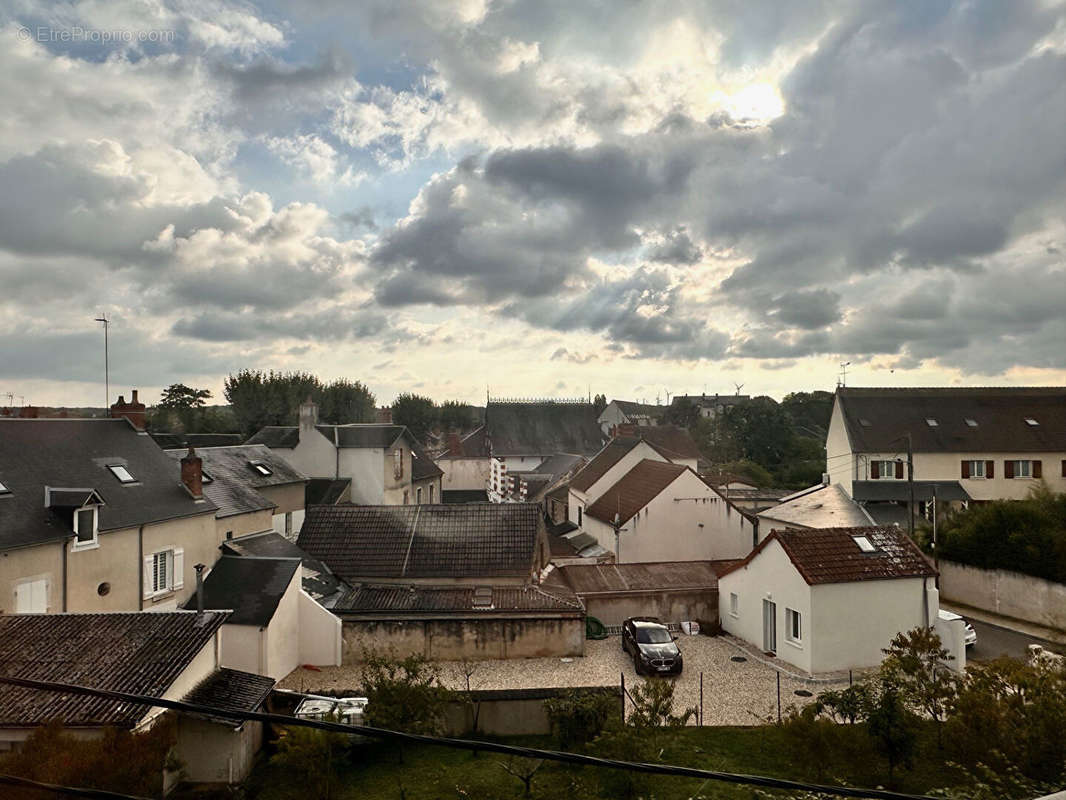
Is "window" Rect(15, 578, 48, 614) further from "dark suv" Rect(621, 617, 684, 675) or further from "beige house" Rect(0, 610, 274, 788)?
"dark suv" Rect(621, 617, 684, 675)

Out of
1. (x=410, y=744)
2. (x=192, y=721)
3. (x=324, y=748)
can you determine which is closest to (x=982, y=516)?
(x=410, y=744)

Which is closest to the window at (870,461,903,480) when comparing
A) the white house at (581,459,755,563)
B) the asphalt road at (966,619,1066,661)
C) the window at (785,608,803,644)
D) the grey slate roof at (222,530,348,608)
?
the white house at (581,459,755,563)

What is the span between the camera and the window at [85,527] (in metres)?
18.0

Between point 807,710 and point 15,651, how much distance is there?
16164 mm

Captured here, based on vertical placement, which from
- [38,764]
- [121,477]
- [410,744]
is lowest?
[410,744]

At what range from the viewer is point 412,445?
46469 mm

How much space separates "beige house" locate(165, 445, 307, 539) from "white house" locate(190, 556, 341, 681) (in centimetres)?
342

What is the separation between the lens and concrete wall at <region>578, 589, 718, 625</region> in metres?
24.5

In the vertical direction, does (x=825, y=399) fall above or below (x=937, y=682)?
above

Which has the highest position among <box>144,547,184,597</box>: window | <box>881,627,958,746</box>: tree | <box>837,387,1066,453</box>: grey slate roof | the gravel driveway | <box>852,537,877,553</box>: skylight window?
<box>837,387,1066,453</box>: grey slate roof

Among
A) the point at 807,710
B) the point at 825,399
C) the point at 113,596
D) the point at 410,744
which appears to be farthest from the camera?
the point at 825,399

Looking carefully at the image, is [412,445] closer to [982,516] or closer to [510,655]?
[510,655]

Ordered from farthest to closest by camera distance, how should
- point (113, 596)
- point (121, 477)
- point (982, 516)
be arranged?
1. point (982, 516)
2. point (121, 477)
3. point (113, 596)

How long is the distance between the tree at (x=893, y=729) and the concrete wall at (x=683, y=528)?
1798 centimetres
